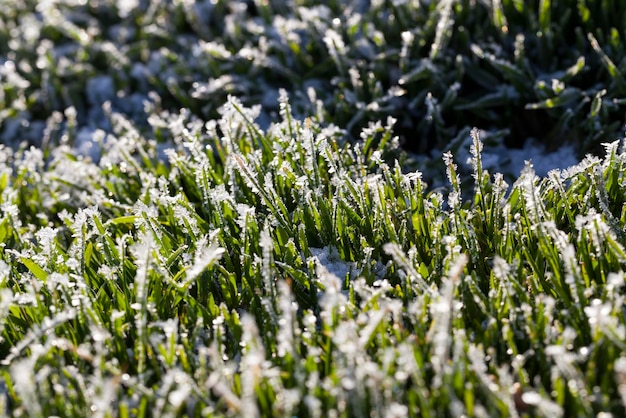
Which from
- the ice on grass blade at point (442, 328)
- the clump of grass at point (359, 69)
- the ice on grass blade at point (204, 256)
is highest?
the clump of grass at point (359, 69)

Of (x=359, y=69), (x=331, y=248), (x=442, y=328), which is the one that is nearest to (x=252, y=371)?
(x=442, y=328)

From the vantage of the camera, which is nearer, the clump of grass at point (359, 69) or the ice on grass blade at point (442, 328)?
the ice on grass blade at point (442, 328)

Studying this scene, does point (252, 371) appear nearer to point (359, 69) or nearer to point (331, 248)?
point (331, 248)

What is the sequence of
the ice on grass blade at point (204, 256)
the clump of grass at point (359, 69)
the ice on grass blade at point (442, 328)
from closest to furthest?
1. the ice on grass blade at point (442, 328)
2. the ice on grass blade at point (204, 256)
3. the clump of grass at point (359, 69)

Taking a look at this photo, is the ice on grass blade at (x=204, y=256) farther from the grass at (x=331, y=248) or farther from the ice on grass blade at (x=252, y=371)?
the ice on grass blade at (x=252, y=371)

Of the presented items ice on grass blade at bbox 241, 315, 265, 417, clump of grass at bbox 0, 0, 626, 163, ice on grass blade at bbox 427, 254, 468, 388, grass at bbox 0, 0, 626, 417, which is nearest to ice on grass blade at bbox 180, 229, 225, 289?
grass at bbox 0, 0, 626, 417

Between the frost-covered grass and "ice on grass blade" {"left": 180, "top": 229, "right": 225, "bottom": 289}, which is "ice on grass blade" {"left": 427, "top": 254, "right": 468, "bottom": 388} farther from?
"ice on grass blade" {"left": 180, "top": 229, "right": 225, "bottom": 289}

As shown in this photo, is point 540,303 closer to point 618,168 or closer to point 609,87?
point 618,168

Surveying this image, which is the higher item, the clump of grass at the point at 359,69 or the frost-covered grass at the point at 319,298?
the clump of grass at the point at 359,69

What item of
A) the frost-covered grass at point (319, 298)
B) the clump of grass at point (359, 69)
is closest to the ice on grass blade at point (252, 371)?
the frost-covered grass at point (319, 298)

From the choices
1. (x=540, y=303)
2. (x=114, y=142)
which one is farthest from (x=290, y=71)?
(x=540, y=303)
